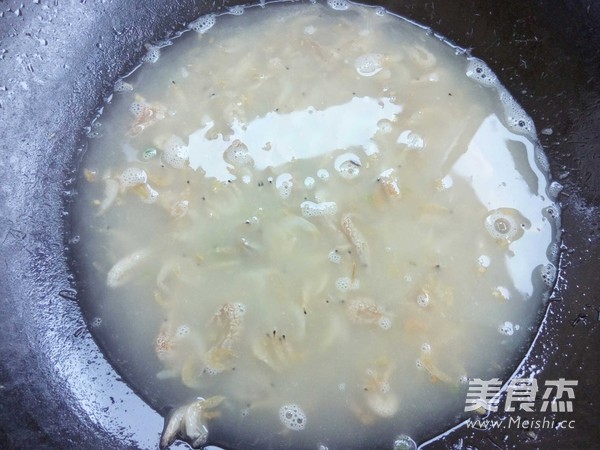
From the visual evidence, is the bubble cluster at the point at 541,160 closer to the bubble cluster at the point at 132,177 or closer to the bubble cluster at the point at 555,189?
the bubble cluster at the point at 555,189

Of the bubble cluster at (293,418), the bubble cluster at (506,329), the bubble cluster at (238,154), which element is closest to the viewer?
the bubble cluster at (293,418)

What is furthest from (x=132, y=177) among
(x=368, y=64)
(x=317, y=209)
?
(x=368, y=64)

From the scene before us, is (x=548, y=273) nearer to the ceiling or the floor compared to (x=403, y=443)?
nearer to the ceiling

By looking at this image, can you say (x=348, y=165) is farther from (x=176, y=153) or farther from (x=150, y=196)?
(x=150, y=196)

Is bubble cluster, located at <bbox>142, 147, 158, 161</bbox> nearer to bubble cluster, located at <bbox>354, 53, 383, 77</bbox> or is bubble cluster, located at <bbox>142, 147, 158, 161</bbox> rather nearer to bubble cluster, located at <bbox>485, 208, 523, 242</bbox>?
bubble cluster, located at <bbox>354, 53, 383, 77</bbox>

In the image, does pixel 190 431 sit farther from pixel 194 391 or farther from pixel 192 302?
A: pixel 192 302

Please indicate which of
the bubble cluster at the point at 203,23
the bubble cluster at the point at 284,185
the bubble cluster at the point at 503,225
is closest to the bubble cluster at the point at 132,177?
the bubble cluster at the point at 284,185
